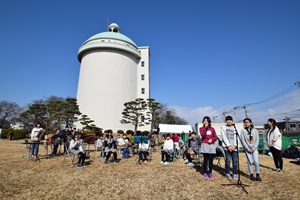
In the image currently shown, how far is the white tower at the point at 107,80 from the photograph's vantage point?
31328mm

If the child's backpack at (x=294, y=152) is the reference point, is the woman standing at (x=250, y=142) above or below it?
above

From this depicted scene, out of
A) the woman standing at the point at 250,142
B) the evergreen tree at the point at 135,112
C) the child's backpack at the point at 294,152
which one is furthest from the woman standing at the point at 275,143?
the evergreen tree at the point at 135,112

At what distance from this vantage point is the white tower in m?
31.3

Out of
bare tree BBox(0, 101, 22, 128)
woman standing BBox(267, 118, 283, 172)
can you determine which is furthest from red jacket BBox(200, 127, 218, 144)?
bare tree BBox(0, 101, 22, 128)

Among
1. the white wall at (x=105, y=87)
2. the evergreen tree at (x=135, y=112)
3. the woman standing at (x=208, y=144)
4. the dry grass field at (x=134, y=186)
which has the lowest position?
the dry grass field at (x=134, y=186)

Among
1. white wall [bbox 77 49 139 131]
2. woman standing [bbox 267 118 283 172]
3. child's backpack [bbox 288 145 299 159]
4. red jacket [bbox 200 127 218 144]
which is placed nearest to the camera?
red jacket [bbox 200 127 218 144]

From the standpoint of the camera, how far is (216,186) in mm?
4223

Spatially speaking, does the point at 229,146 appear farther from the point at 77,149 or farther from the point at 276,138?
the point at 77,149

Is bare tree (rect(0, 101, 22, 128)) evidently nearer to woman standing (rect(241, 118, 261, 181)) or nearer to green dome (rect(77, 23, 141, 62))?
green dome (rect(77, 23, 141, 62))

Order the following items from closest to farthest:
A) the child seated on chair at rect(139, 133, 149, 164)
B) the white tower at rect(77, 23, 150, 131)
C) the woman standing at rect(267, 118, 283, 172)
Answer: the woman standing at rect(267, 118, 283, 172) → the child seated on chair at rect(139, 133, 149, 164) → the white tower at rect(77, 23, 150, 131)

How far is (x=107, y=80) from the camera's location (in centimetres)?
3209

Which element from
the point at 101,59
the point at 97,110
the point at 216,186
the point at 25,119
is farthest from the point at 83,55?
the point at 216,186

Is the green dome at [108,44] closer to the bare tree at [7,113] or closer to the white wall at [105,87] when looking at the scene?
the white wall at [105,87]

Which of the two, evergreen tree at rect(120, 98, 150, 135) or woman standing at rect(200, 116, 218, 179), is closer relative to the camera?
woman standing at rect(200, 116, 218, 179)
